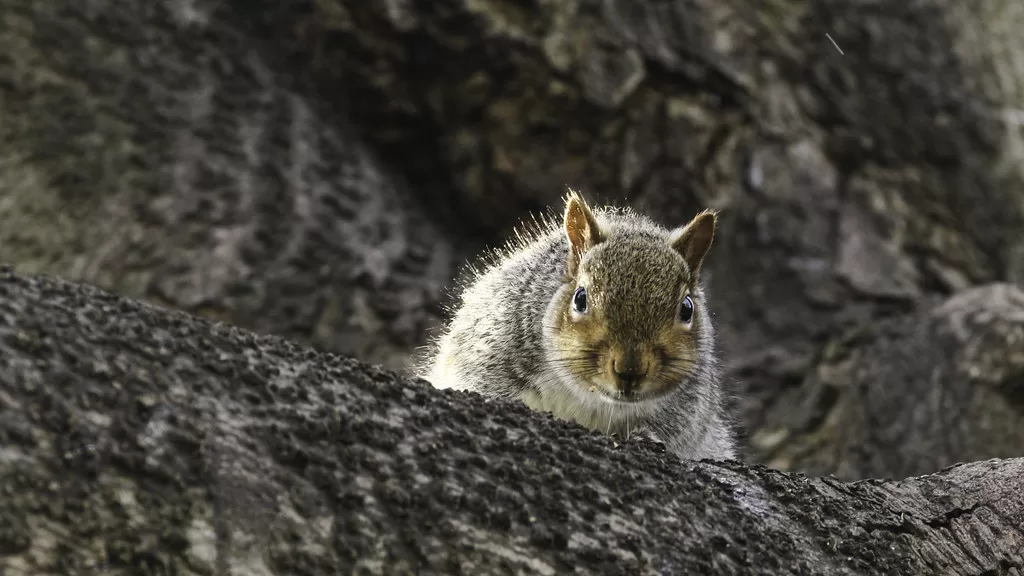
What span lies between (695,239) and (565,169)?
1.82 metres

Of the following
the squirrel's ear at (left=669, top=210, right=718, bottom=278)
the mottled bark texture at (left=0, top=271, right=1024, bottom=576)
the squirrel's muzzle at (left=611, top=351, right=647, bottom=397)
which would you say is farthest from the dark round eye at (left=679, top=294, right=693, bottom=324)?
the mottled bark texture at (left=0, top=271, right=1024, bottom=576)

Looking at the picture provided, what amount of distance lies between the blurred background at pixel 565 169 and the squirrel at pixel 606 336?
1.05m

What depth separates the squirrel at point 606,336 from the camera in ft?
9.12

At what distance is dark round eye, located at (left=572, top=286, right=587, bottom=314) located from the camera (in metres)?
2.90

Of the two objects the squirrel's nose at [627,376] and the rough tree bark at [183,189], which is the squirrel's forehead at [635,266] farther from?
the rough tree bark at [183,189]

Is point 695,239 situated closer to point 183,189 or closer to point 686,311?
point 686,311

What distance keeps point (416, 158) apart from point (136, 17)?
132cm

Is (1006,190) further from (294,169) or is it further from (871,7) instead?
(294,169)

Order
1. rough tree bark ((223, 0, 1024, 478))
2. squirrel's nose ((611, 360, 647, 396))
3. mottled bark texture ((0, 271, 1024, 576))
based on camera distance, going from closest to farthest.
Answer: mottled bark texture ((0, 271, 1024, 576)), squirrel's nose ((611, 360, 647, 396)), rough tree bark ((223, 0, 1024, 478))

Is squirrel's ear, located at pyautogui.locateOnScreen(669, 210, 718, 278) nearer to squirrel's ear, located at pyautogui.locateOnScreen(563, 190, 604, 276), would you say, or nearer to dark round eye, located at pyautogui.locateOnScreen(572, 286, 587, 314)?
→ squirrel's ear, located at pyautogui.locateOnScreen(563, 190, 604, 276)

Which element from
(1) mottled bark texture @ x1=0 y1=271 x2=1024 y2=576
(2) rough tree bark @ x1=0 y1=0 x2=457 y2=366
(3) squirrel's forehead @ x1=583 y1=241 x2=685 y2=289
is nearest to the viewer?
(1) mottled bark texture @ x1=0 y1=271 x2=1024 y2=576

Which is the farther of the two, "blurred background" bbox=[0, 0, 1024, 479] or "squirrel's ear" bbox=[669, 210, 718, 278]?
"blurred background" bbox=[0, 0, 1024, 479]

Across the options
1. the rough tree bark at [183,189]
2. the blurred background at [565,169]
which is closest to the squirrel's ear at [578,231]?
the blurred background at [565,169]

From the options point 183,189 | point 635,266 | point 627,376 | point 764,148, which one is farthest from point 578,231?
point 764,148
